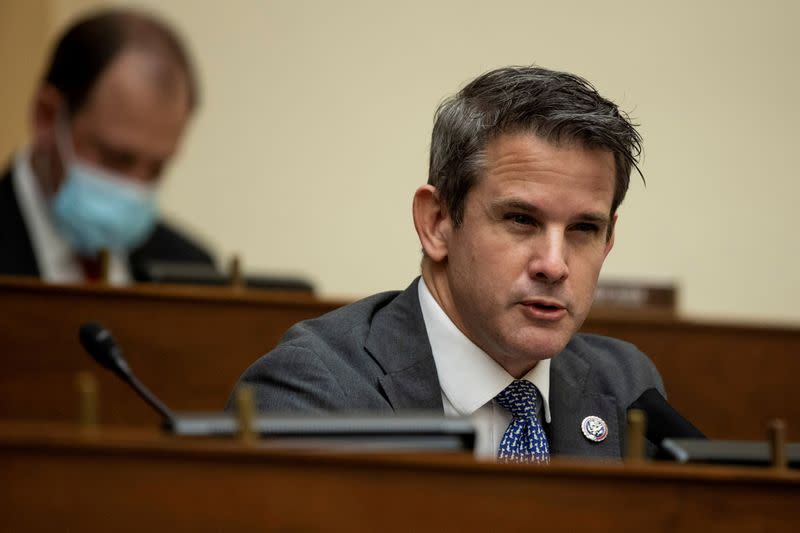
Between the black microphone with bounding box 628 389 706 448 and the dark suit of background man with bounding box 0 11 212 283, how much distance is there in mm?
2825

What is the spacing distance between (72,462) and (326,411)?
2.31ft

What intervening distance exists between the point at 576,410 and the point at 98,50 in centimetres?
298

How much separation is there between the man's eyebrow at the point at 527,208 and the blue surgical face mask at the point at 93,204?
2730 millimetres

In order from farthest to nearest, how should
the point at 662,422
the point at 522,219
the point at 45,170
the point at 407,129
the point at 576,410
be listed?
the point at 407,129, the point at 45,170, the point at 576,410, the point at 522,219, the point at 662,422

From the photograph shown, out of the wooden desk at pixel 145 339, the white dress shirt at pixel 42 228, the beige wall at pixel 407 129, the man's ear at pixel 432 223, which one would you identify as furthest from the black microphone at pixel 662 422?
the beige wall at pixel 407 129

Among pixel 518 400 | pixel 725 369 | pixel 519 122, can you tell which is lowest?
pixel 725 369

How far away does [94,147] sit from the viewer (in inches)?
179

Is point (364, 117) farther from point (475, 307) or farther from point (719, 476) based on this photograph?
point (719, 476)

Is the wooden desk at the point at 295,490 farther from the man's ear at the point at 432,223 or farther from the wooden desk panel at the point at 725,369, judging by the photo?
the wooden desk panel at the point at 725,369

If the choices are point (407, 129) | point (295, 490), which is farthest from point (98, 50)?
point (295, 490)

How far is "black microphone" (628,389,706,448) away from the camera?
1914mm

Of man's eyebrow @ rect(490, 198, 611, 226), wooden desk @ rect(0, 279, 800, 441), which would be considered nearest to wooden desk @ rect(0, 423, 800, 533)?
man's eyebrow @ rect(490, 198, 611, 226)

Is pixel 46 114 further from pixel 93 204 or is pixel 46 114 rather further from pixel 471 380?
pixel 471 380

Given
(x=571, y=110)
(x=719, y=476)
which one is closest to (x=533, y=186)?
(x=571, y=110)
